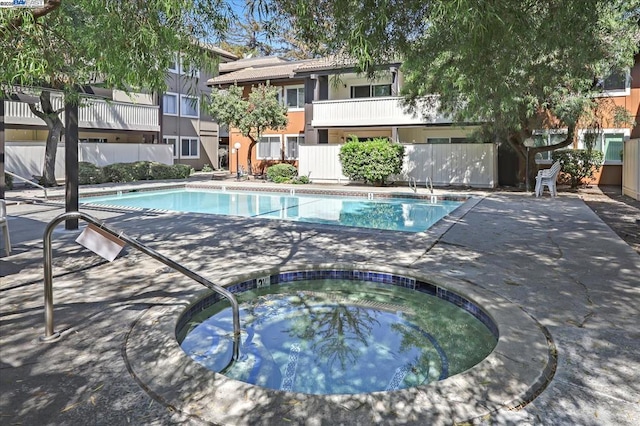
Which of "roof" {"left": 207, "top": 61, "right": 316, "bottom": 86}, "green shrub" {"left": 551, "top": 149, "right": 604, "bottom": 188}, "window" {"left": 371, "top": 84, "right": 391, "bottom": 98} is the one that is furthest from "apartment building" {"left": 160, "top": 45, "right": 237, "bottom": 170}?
"green shrub" {"left": 551, "top": 149, "right": 604, "bottom": 188}

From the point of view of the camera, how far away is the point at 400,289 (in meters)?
5.72

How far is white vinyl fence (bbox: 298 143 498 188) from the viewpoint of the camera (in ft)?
63.4

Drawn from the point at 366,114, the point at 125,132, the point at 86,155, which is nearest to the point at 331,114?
the point at 366,114

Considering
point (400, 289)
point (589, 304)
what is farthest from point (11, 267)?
point (589, 304)

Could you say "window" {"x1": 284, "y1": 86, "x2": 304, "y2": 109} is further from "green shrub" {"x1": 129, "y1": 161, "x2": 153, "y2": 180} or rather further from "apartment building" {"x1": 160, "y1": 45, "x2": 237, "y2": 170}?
"green shrub" {"x1": 129, "y1": 161, "x2": 153, "y2": 180}

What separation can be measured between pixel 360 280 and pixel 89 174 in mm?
17659

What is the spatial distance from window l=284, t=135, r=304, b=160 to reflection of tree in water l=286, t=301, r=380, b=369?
2133 cm

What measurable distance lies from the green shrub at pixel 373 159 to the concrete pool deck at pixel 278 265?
9.59 m

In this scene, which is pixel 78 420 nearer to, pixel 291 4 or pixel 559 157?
pixel 291 4

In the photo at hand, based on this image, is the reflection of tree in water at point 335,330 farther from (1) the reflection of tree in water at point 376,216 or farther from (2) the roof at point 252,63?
(2) the roof at point 252,63

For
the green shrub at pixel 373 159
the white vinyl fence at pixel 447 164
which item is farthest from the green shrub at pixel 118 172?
the green shrub at pixel 373 159

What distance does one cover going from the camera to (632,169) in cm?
1434

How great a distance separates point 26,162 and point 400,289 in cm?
1949

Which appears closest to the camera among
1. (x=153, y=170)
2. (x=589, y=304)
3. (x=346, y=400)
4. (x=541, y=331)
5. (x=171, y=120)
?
(x=346, y=400)
